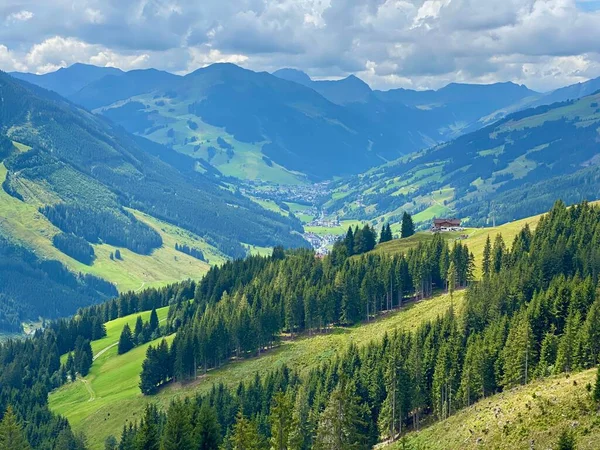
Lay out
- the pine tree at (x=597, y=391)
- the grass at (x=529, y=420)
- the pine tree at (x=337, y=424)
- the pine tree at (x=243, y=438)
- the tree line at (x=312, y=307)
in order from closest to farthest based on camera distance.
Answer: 1. the grass at (x=529, y=420)
2. the pine tree at (x=597, y=391)
3. the pine tree at (x=243, y=438)
4. the pine tree at (x=337, y=424)
5. the tree line at (x=312, y=307)

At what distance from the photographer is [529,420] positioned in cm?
6962

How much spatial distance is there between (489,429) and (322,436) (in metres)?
18.0

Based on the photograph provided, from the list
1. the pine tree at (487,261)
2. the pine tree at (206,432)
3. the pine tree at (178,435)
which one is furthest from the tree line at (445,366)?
the pine tree at (487,261)

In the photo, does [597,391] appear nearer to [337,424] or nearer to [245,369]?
[337,424]

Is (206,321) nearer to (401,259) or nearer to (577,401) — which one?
(401,259)

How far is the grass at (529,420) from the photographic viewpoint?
2549 inches

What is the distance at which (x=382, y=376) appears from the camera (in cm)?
10725

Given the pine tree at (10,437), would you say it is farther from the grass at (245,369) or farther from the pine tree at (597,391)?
the pine tree at (597,391)

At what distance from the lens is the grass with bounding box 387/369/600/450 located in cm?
6475

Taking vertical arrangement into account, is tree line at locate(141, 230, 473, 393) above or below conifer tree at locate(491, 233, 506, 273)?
below

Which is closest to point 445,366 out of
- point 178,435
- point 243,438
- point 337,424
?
point 337,424

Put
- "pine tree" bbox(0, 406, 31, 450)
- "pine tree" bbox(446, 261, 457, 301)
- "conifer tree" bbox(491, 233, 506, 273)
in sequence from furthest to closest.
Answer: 1. "pine tree" bbox(446, 261, 457, 301)
2. "conifer tree" bbox(491, 233, 506, 273)
3. "pine tree" bbox(0, 406, 31, 450)

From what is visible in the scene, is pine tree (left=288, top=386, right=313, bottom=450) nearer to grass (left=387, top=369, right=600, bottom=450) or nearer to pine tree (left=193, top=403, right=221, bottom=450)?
grass (left=387, top=369, right=600, bottom=450)

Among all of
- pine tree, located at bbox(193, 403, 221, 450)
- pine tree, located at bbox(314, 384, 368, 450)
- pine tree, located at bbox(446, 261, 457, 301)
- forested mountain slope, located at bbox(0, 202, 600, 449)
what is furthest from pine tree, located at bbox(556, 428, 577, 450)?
pine tree, located at bbox(446, 261, 457, 301)
